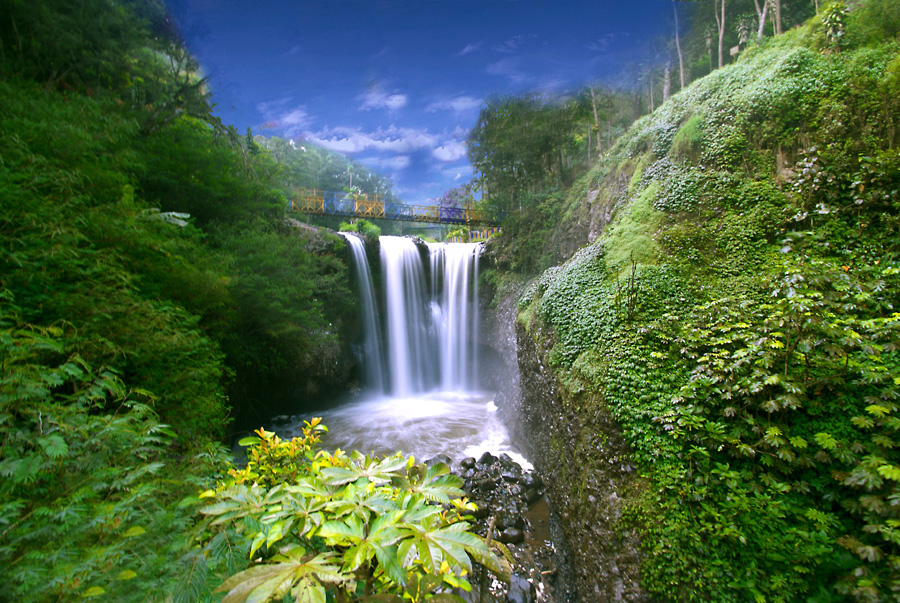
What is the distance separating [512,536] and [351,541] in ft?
17.6

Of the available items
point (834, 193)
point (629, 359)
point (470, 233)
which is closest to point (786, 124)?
point (834, 193)

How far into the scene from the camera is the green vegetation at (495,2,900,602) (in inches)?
121

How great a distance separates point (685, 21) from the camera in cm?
1608

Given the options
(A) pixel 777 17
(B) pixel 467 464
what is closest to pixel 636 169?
(A) pixel 777 17

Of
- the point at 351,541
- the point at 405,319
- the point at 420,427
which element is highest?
the point at 405,319

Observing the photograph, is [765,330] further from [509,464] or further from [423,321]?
[423,321]

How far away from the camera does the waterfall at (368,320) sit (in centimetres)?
1368

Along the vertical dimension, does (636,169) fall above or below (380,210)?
below

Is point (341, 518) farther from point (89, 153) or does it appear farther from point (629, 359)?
point (89, 153)

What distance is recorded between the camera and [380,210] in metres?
15.4

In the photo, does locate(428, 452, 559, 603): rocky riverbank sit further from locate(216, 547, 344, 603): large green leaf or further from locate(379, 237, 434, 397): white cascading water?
locate(379, 237, 434, 397): white cascading water

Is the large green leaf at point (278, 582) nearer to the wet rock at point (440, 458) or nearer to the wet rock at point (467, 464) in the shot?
the wet rock at point (467, 464)

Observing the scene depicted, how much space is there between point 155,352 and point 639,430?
17.1 ft

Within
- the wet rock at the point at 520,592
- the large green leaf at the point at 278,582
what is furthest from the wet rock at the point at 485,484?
the large green leaf at the point at 278,582
